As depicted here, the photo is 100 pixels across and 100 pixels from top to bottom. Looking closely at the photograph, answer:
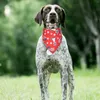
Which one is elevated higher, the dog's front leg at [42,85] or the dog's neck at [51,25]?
the dog's neck at [51,25]

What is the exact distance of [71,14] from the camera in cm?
3509

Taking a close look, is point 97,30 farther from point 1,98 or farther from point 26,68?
point 1,98

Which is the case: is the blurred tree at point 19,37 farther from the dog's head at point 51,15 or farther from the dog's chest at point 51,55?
the dog's chest at point 51,55

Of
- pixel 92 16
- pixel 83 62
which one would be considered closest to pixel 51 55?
pixel 92 16

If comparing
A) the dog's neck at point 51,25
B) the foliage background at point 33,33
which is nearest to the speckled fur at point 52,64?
the dog's neck at point 51,25

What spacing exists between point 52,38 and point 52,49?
0.48 meters

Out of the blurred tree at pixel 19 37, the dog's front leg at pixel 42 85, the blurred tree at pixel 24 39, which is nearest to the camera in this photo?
the dog's front leg at pixel 42 85

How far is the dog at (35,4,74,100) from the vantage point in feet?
30.5

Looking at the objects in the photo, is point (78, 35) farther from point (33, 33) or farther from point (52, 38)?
point (52, 38)

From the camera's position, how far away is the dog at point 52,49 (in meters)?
9.29

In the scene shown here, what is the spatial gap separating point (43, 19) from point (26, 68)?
1327 inches

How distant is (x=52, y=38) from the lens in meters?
9.60

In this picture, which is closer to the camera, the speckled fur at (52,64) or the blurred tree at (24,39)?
the speckled fur at (52,64)

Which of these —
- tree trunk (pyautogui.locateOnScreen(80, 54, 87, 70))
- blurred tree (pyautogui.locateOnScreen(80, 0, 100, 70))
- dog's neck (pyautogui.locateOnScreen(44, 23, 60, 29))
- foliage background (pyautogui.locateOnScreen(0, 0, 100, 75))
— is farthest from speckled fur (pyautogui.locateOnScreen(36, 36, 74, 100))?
tree trunk (pyautogui.locateOnScreen(80, 54, 87, 70))
